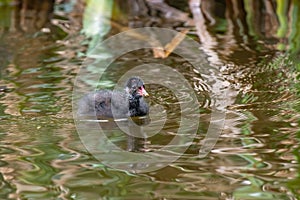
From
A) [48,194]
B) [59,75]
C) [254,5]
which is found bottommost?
[48,194]

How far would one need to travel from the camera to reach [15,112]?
6.11 meters

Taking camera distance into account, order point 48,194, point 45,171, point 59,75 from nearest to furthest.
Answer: point 48,194
point 45,171
point 59,75

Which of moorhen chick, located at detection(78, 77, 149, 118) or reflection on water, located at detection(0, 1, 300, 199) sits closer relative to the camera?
reflection on water, located at detection(0, 1, 300, 199)

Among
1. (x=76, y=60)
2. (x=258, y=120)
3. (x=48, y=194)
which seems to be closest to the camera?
(x=48, y=194)

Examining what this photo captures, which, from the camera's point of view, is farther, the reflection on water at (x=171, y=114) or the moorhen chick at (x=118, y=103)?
the moorhen chick at (x=118, y=103)

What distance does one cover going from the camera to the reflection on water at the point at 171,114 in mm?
4547

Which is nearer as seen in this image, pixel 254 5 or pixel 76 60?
pixel 76 60

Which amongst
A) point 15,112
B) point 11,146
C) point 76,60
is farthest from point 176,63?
point 11,146

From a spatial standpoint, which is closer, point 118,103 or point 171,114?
point 171,114

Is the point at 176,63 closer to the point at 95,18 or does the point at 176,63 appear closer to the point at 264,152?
the point at 95,18

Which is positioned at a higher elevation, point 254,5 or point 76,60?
point 254,5

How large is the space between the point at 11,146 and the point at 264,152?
5.55 ft

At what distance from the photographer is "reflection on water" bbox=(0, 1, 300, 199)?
4.55 metres

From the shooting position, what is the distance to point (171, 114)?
6.07 metres
